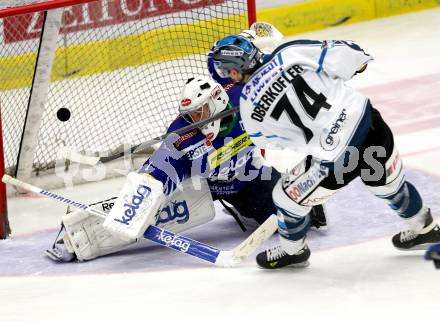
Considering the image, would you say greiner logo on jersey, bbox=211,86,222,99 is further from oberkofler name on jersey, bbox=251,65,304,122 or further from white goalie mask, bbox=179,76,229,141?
oberkofler name on jersey, bbox=251,65,304,122

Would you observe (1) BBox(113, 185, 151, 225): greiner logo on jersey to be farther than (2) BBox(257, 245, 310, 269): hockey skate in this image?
Yes

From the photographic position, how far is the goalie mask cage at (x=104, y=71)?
6016 mm

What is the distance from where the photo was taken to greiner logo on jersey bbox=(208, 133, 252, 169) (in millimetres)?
4871

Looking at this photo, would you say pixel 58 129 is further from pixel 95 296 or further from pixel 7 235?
pixel 95 296

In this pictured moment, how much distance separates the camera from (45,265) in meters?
4.88

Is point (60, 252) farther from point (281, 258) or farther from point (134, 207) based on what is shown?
point (281, 258)

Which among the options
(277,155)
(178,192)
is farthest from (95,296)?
(277,155)

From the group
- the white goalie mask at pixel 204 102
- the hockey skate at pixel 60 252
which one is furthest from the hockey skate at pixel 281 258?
the hockey skate at pixel 60 252

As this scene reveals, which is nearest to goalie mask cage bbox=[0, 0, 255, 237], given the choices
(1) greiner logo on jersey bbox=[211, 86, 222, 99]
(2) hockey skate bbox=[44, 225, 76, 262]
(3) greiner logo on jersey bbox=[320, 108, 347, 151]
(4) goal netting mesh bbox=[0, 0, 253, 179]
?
(4) goal netting mesh bbox=[0, 0, 253, 179]

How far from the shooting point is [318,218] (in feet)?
16.1

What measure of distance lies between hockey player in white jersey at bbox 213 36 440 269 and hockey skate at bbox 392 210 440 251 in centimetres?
23

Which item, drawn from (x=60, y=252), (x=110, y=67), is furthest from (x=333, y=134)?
(x=110, y=67)

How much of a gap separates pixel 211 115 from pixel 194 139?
0.41 feet

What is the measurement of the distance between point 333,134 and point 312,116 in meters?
0.10
